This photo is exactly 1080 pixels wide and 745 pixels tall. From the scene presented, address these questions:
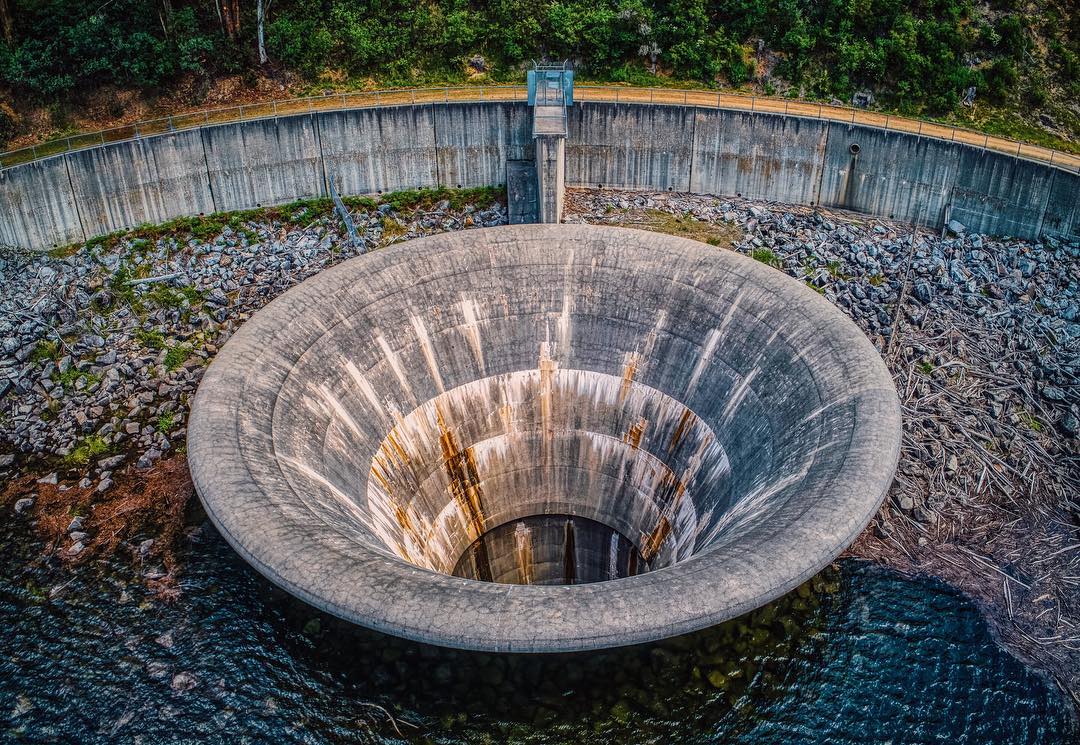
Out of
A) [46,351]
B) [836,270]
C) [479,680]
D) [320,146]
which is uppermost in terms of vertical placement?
[320,146]

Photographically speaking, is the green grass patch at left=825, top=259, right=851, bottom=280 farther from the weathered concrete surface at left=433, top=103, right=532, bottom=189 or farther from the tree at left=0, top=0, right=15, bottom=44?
the tree at left=0, top=0, right=15, bottom=44

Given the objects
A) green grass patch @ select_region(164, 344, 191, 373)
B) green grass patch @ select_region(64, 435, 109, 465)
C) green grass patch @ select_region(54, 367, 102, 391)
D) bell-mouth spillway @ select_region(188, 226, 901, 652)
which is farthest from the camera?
green grass patch @ select_region(164, 344, 191, 373)

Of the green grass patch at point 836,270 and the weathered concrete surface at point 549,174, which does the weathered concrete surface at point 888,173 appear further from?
the weathered concrete surface at point 549,174

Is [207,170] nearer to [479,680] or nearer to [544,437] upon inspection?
[544,437]

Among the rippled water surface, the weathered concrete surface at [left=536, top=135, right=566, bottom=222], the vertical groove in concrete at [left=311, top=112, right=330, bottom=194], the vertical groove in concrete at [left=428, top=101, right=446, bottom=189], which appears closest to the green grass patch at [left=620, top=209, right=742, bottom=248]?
the weathered concrete surface at [left=536, top=135, right=566, bottom=222]

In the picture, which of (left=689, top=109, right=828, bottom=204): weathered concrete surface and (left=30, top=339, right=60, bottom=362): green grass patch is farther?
(left=689, top=109, right=828, bottom=204): weathered concrete surface

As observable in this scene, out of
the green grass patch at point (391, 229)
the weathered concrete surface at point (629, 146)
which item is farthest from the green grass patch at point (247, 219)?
the weathered concrete surface at point (629, 146)

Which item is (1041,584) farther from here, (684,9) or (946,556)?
(684,9)

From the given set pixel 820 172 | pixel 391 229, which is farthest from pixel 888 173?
pixel 391 229
